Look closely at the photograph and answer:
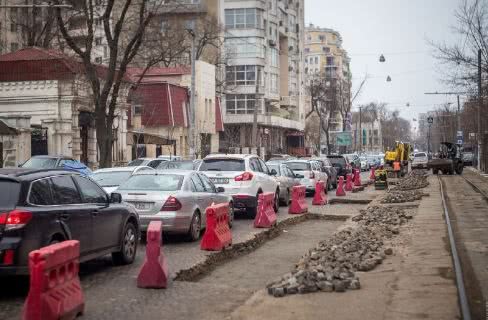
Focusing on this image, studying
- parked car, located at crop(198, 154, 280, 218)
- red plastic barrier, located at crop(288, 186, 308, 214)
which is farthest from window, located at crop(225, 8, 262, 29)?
parked car, located at crop(198, 154, 280, 218)

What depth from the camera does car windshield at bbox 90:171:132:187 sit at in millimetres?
16625

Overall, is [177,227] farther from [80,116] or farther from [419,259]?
[80,116]

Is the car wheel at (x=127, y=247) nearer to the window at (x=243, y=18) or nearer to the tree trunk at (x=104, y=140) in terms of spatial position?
the tree trunk at (x=104, y=140)

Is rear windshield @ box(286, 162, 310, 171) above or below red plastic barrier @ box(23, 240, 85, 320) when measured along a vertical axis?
above

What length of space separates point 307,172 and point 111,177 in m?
12.4

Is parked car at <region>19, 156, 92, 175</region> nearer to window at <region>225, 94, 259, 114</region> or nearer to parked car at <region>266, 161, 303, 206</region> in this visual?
parked car at <region>266, 161, 303, 206</region>

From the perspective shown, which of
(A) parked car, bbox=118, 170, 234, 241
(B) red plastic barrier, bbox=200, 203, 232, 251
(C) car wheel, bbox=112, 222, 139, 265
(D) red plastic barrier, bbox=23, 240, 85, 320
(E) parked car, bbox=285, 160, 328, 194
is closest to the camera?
(D) red plastic barrier, bbox=23, 240, 85, 320

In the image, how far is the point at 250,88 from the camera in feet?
234

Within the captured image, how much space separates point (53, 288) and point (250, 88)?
6525 cm

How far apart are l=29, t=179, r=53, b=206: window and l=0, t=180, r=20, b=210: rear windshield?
0.18 meters

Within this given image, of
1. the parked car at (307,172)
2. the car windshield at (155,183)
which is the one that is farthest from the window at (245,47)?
the car windshield at (155,183)

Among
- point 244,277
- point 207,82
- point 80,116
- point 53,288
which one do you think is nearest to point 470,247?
point 244,277

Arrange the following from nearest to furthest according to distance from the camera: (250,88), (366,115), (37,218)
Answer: (37,218) < (250,88) < (366,115)

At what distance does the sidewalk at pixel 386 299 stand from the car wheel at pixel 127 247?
316 centimetres
